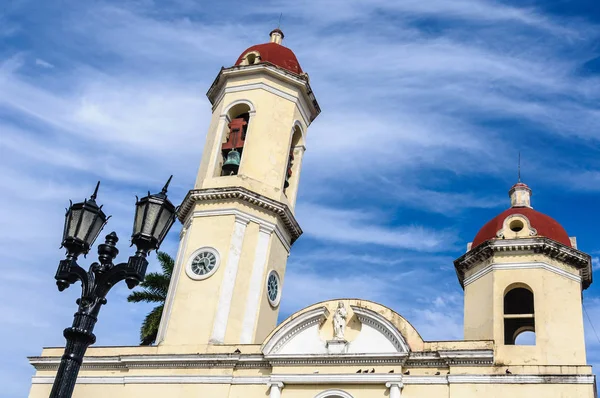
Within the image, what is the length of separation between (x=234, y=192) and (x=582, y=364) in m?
10.6

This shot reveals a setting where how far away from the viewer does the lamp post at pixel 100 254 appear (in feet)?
28.1

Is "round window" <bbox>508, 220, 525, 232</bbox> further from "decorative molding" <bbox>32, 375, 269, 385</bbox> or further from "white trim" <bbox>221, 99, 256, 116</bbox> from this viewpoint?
"white trim" <bbox>221, 99, 256, 116</bbox>

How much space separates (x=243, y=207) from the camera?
21.5 m

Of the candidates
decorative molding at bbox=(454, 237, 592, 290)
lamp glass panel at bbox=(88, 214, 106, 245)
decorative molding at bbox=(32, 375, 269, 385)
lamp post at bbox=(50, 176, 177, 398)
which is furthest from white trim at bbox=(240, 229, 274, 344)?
lamp glass panel at bbox=(88, 214, 106, 245)

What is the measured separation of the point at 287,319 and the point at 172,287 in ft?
14.0

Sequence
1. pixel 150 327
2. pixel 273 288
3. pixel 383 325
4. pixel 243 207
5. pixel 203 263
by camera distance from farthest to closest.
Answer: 1. pixel 150 327
2. pixel 273 288
3. pixel 243 207
4. pixel 203 263
5. pixel 383 325

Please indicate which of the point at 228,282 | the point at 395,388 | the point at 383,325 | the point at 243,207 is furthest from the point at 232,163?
the point at 395,388

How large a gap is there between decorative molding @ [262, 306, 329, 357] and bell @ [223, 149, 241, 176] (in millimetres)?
6016

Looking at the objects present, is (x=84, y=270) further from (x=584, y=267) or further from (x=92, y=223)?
(x=584, y=267)

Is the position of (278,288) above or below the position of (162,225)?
above

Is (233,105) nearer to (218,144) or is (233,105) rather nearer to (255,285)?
(218,144)

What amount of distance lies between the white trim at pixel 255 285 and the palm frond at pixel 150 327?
283 inches

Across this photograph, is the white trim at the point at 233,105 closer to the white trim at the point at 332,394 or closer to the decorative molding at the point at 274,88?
the decorative molding at the point at 274,88

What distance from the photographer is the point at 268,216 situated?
21.9 metres
